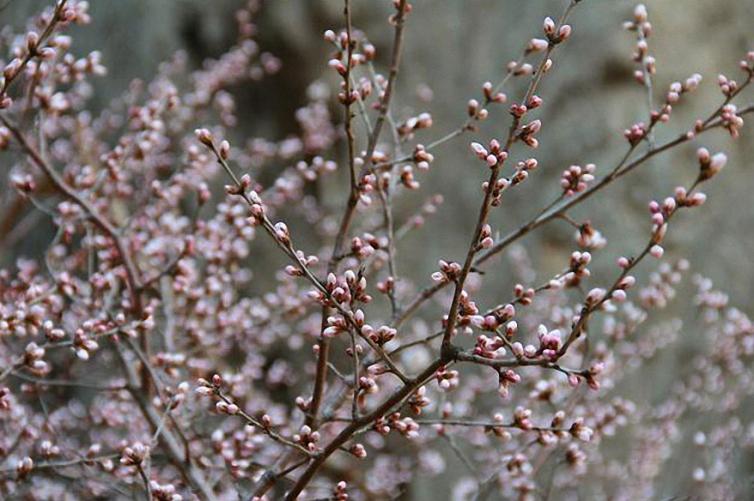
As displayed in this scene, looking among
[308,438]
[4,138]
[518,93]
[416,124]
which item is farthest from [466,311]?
[518,93]

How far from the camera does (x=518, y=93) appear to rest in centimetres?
391

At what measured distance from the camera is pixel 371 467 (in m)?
3.76

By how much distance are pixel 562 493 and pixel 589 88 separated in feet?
5.86

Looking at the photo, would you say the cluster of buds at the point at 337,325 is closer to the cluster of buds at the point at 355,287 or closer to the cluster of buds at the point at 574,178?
the cluster of buds at the point at 355,287

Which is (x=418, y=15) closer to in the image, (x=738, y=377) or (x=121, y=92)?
(x=121, y=92)

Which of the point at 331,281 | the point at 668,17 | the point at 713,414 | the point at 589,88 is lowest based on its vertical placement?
the point at 331,281

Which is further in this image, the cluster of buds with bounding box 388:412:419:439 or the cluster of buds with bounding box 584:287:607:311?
the cluster of buds with bounding box 388:412:419:439

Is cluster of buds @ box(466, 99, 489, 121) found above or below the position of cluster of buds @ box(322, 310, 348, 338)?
above

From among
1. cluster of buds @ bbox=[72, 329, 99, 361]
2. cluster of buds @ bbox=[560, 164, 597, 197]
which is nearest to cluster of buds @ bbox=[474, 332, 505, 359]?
cluster of buds @ bbox=[560, 164, 597, 197]

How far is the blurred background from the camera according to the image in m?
3.81

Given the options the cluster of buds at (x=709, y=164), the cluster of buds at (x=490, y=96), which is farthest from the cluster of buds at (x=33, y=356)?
the cluster of buds at (x=709, y=164)

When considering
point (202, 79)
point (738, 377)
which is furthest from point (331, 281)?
point (738, 377)

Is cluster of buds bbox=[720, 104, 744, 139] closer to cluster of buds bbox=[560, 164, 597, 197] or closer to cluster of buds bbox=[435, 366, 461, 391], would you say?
cluster of buds bbox=[560, 164, 597, 197]

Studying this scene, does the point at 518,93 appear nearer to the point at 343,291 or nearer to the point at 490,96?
the point at 490,96
